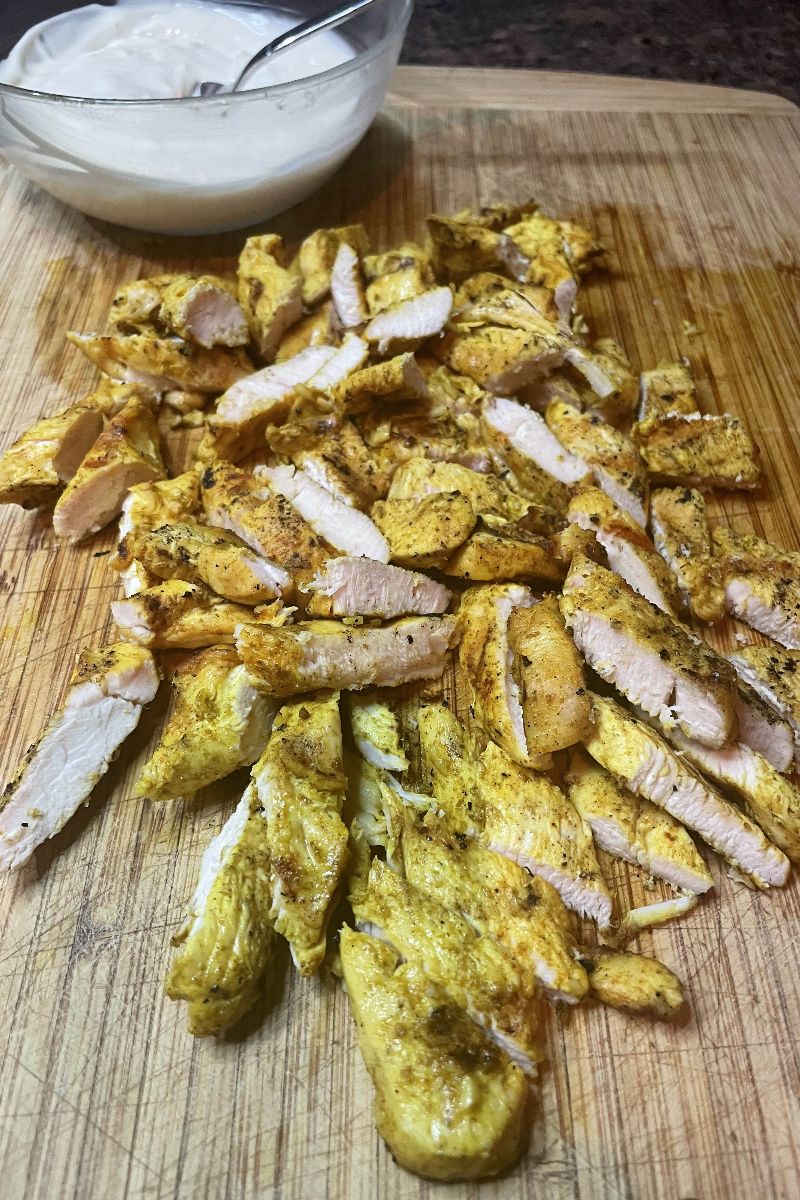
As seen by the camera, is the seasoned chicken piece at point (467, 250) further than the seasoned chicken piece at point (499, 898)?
Yes

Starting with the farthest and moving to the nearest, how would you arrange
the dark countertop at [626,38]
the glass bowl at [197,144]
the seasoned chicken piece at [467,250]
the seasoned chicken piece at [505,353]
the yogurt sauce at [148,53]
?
the dark countertop at [626,38] < the yogurt sauce at [148,53] < the seasoned chicken piece at [467,250] < the glass bowl at [197,144] < the seasoned chicken piece at [505,353]

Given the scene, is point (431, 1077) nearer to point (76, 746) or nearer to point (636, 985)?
point (636, 985)

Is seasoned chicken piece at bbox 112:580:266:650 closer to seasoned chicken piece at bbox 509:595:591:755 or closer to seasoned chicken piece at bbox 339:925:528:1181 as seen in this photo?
seasoned chicken piece at bbox 509:595:591:755

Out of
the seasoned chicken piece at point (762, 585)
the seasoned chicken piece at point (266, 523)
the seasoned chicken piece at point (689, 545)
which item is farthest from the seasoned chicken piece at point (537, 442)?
the seasoned chicken piece at point (266, 523)

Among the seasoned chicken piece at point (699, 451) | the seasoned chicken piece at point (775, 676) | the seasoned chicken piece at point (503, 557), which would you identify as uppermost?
the seasoned chicken piece at point (503, 557)

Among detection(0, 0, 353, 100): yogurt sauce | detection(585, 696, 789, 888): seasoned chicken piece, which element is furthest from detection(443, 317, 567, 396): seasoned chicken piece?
detection(0, 0, 353, 100): yogurt sauce

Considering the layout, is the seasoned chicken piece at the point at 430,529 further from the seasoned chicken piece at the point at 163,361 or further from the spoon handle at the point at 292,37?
the spoon handle at the point at 292,37

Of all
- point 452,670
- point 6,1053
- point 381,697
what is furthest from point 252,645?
point 6,1053

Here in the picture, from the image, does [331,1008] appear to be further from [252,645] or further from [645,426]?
[645,426]
